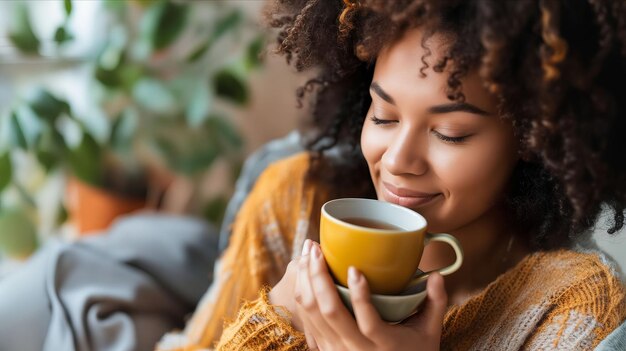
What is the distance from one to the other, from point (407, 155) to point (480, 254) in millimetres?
268

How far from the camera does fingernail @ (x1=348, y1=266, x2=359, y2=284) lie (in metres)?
0.62

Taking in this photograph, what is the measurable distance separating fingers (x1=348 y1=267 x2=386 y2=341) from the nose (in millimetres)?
141

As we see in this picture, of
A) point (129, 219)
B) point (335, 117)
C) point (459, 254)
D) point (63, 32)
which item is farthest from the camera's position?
point (129, 219)

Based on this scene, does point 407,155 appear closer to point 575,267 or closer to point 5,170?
point 575,267

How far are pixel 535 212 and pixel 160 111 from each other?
3.43 feet

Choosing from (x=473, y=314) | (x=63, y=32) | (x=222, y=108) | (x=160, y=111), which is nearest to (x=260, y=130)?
(x=222, y=108)

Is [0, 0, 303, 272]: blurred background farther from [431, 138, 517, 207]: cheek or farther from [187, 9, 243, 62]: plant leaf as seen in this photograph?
[431, 138, 517, 207]: cheek

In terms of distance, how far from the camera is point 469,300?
83 cm

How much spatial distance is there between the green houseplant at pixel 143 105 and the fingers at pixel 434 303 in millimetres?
933

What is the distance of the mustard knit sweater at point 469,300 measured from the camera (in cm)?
76

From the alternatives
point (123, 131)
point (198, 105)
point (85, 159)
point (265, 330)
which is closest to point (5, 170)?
point (85, 159)

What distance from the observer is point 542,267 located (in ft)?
2.72

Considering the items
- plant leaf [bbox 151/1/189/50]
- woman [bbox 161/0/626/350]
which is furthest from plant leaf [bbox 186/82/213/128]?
woman [bbox 161/0/626/350]

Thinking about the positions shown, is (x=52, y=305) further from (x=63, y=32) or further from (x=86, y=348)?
(x=63, y=32)
